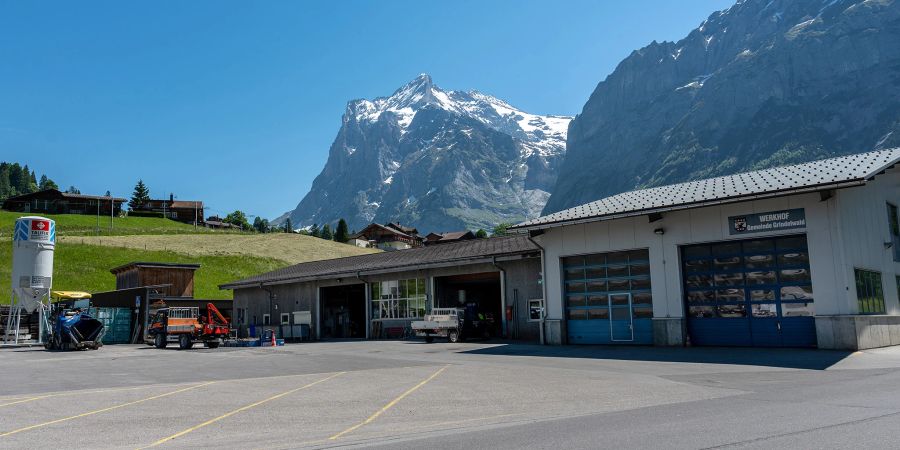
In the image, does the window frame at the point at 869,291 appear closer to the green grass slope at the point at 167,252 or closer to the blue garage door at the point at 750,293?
the blue garage door at the point at 750,293

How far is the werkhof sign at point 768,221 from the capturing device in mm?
20828

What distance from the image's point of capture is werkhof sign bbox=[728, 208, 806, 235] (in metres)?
20.8

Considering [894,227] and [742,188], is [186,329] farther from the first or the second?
[894,227]

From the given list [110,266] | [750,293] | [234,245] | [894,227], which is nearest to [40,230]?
[110,266]

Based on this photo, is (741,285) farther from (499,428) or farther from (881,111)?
(881,111)

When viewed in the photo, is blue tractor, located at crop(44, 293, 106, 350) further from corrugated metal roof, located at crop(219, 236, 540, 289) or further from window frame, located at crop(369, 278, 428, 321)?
window frame, located at crop(369, 278, 428, 321)

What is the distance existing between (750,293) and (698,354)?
385cm

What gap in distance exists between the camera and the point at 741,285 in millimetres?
22500

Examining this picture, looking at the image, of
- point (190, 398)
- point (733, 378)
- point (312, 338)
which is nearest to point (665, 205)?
point (733, 378)

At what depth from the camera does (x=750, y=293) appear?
22.3m

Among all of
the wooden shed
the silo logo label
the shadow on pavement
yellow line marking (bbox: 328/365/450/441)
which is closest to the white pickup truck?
the shadow on pavement

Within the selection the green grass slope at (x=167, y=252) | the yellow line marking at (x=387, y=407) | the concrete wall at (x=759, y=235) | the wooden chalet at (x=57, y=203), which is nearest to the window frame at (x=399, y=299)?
the concrete wall at (x=759, y=235)

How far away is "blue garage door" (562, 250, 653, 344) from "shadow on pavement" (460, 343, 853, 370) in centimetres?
93

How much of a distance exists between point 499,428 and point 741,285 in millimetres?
16519
